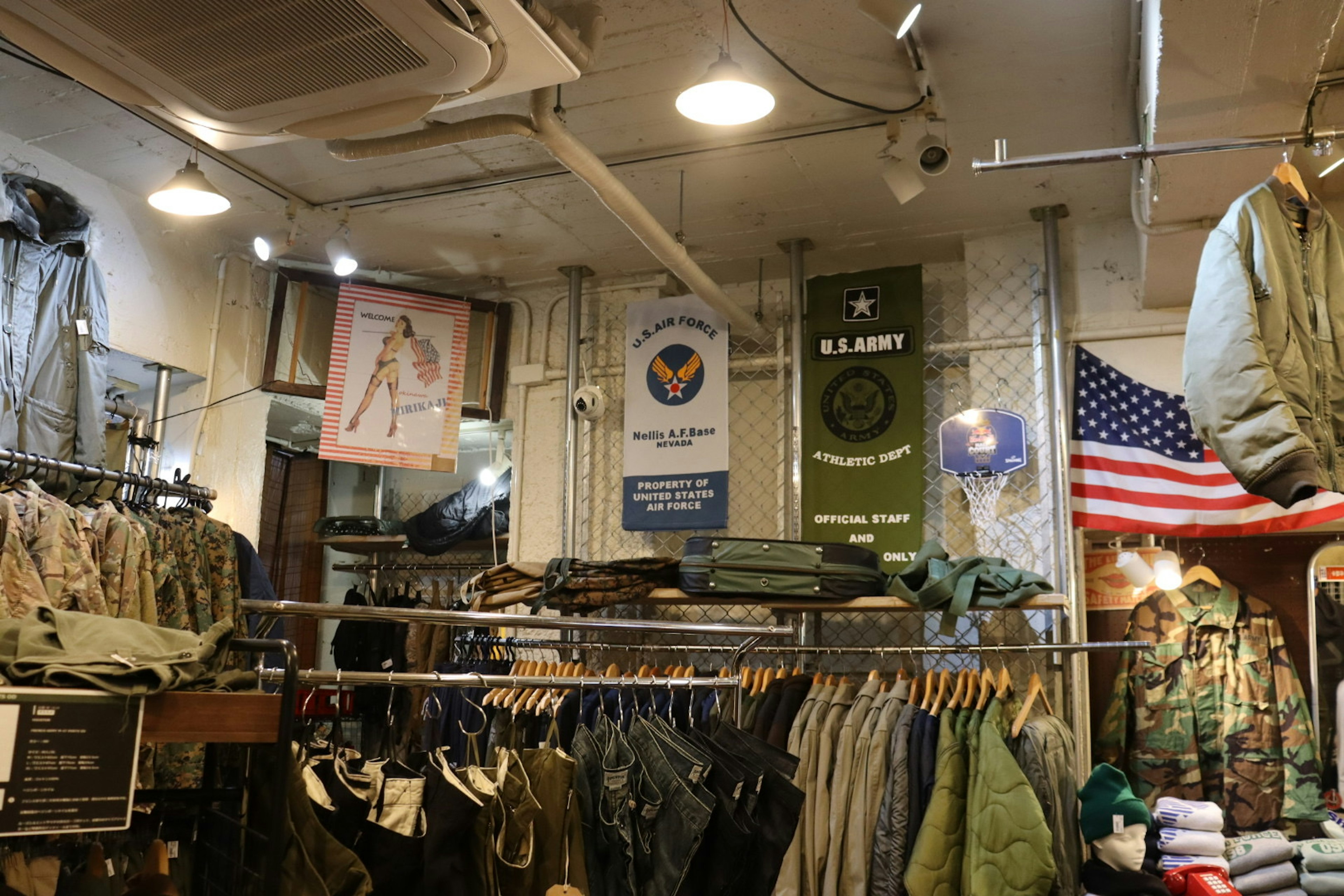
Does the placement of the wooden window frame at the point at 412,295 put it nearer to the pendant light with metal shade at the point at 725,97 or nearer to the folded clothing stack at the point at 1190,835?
the pendant light with metal shade at the point at 725,97

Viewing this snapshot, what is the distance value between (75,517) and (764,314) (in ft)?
11.1

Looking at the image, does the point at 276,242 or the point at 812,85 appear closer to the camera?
the point at 812,85

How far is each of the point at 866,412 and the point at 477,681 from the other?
3.18 m

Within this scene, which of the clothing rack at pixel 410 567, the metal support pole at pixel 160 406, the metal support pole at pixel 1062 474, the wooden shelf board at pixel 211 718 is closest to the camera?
the wooden shelf board at pixel 211 718

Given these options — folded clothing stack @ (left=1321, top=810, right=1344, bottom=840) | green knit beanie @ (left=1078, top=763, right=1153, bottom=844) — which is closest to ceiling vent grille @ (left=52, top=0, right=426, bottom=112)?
green knit beanie @ (left=1078, top=763, right=1153, bottom=844)

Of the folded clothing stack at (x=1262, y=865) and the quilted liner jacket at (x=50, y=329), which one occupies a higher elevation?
the quilted liner jacket at (x=50, y=329)

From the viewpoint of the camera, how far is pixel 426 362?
558cm

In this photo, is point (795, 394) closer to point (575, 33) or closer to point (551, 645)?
point (551, 645)

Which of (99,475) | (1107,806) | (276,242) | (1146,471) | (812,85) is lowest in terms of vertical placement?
(1107,806)

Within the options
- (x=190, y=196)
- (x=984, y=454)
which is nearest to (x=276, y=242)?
(x=190, y=196)

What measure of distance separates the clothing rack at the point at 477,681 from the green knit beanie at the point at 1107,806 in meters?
1.49

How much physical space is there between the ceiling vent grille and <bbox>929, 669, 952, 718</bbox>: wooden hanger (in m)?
2.77

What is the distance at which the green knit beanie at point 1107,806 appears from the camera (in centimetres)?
366

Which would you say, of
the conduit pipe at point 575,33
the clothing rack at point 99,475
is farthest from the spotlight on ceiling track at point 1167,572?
the clothing rack at point 99,475
